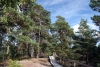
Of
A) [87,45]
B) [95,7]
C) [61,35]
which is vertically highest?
[95,7]

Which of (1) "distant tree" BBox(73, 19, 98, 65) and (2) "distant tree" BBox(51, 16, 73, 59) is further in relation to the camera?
(2) "distant tree" BBox(51, 16, 73, 59)

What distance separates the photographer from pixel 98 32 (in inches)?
987

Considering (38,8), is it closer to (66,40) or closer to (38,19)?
(38,19)

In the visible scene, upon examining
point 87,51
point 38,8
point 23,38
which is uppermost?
point 38,8

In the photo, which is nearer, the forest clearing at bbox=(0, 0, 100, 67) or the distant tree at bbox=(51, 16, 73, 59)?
the forest clearing at bbox=(0, 0, 100, 67)

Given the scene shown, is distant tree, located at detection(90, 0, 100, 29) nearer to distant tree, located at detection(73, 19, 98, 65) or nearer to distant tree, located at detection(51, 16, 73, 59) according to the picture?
distant tree, located at detection(73, 19, 98, 65)

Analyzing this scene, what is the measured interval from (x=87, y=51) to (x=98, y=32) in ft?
19.0

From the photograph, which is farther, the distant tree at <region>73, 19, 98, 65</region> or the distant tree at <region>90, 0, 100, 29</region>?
the distant tree at <region>73, 19, 98, 65</region>

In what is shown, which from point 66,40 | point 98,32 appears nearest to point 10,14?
point 98,32

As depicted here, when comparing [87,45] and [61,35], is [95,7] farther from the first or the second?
[61,35]

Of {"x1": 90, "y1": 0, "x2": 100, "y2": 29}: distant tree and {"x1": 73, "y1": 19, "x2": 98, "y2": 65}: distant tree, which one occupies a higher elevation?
{"x1": 90, "y1": 0, "x2": 100, "y2": 29}: distant tree

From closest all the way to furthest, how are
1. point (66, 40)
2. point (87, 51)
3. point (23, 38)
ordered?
point (23, 38) → point (87, 51) → point (66, 40)

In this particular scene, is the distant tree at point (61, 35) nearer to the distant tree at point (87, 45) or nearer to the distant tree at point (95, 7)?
the distant tree at point (87, 45)

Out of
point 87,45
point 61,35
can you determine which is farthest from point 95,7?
point 61,35
